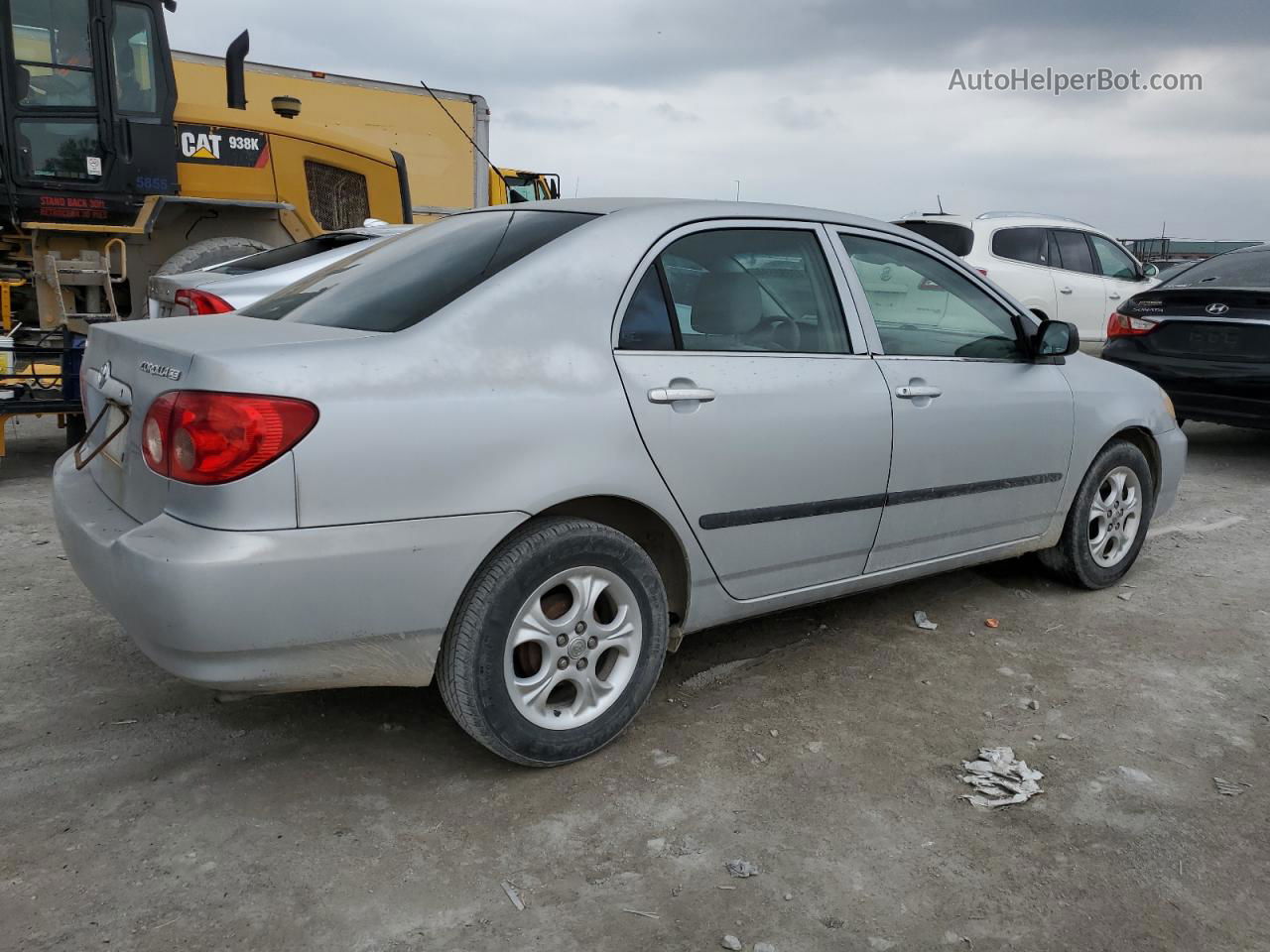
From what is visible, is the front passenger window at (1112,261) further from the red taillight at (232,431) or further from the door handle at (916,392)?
the red taillight at (232,431)

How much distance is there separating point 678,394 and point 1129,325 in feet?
20.0

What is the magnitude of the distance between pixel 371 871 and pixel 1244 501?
6.04 meters

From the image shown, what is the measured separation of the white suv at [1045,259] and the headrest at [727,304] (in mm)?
8487

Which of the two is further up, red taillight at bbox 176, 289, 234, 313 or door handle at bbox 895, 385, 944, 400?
red taillight at bbox 176, 289, 234, 313

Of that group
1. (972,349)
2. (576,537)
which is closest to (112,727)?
(576,537)

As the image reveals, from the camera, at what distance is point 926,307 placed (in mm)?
3975

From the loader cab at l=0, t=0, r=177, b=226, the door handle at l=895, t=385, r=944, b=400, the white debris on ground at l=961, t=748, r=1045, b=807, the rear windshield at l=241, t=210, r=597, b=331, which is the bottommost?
the white debris on ground at l=961, t=748, r=1045, b=807

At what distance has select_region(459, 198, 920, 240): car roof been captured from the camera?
3281 mm

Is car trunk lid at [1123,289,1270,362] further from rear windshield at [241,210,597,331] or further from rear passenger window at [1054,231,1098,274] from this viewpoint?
rear windshield at [241,210,597,331]

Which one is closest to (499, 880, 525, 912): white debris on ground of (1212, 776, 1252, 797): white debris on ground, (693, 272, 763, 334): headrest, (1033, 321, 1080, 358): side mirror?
(693, 272, 763, 334): headrest

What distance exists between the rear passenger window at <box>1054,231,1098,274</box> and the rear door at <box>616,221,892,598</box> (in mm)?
9160

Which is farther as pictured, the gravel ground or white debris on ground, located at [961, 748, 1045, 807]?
white debris on ground, located at [961, 748, 1045, 807]

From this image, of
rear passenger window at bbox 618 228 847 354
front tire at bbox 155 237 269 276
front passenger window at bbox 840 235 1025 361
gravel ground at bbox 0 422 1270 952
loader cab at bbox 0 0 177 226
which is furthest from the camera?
front tire at bbox 155 237 269 276

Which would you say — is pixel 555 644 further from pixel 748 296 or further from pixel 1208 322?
pixel 1208 322
